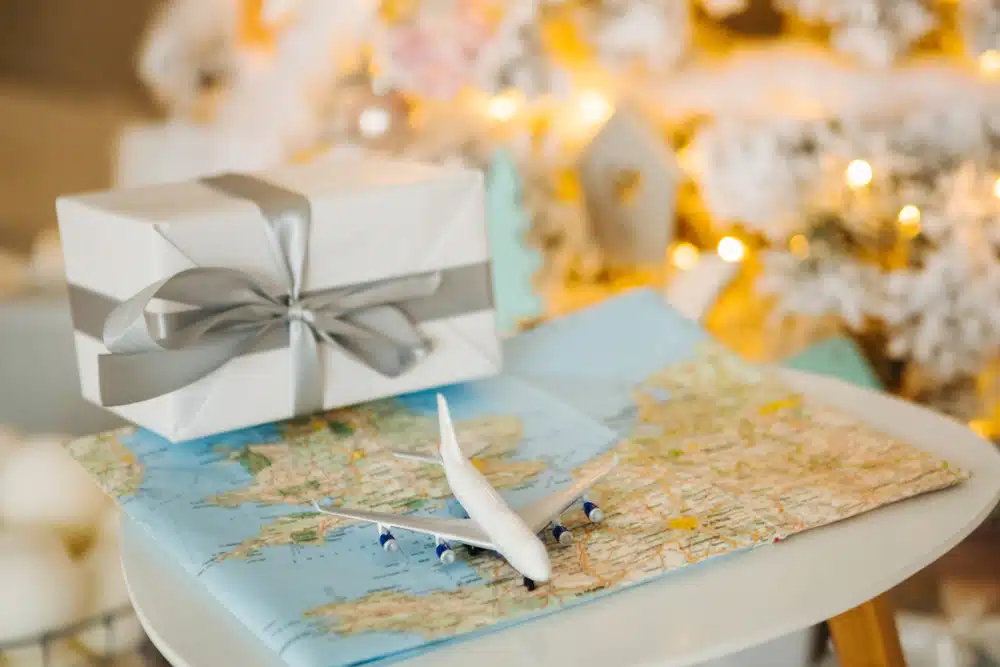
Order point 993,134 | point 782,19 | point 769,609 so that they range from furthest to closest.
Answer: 1. point 782,19
2. point 993,134
3. point 769,609

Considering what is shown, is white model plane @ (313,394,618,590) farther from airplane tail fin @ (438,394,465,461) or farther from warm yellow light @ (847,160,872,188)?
Result: warm yellow light @ (847,160,872,188)

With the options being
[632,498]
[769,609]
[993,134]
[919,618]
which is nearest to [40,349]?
[632,498]

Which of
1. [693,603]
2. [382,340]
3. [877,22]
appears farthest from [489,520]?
[877,22]

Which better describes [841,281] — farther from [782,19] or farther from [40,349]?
[40,349]

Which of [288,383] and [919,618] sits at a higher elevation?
[288,383]

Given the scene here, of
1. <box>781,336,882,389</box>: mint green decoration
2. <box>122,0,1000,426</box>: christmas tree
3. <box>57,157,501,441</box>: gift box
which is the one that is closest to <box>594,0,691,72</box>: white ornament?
<box>122,0,1000,426</box>: christmas tree
